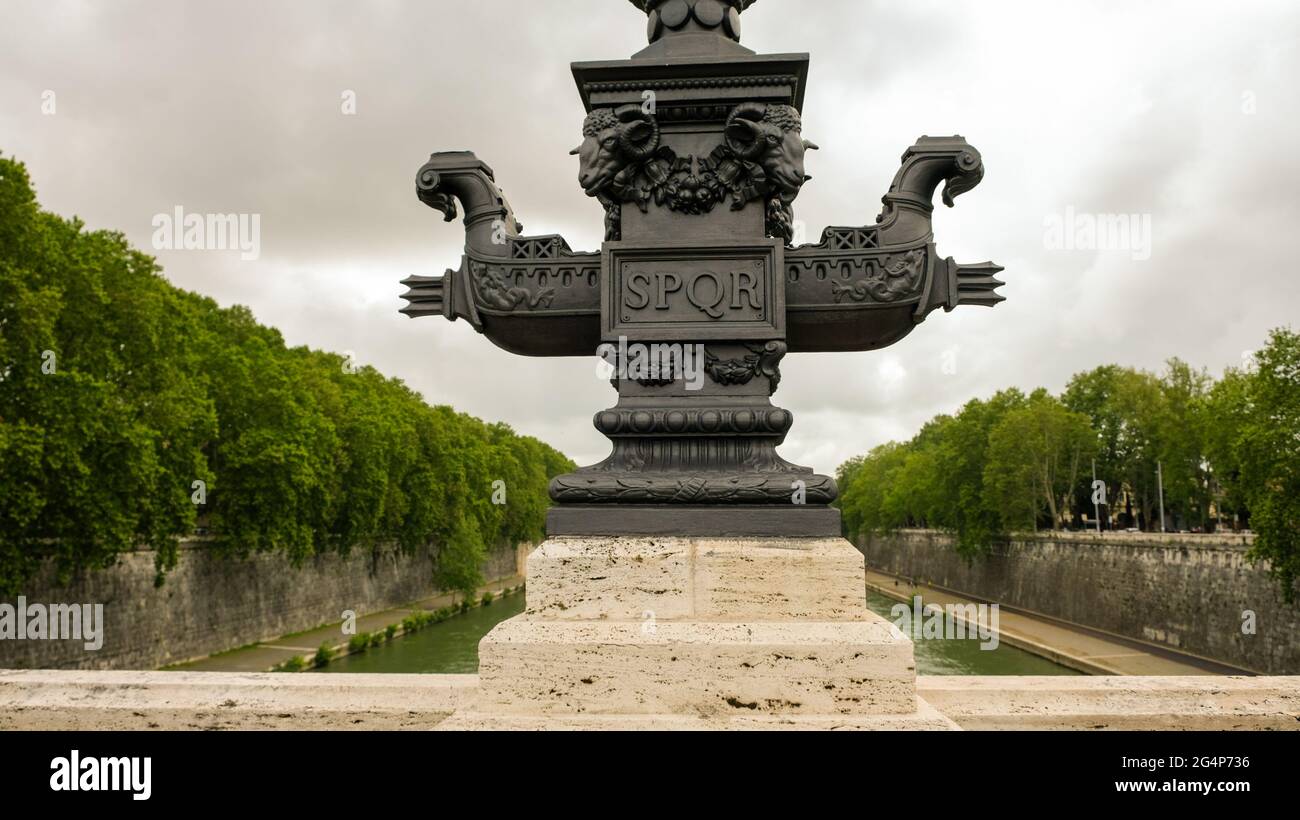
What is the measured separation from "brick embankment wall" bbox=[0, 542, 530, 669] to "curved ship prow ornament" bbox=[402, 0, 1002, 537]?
1890 cm

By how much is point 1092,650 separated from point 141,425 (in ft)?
95.1

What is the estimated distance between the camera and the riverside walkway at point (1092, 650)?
2555cm

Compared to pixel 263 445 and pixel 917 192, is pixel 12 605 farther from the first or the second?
pixel 917 192

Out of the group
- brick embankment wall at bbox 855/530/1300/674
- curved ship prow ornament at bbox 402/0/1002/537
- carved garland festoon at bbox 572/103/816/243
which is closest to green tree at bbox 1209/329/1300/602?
brick embankment wall at bbox 855/530/1300/674

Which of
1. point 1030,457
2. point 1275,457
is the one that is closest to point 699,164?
point 1275,457

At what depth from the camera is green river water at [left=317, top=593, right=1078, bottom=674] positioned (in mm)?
26484

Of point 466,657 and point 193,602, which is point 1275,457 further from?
point 193,602

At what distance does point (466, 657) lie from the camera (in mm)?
28516

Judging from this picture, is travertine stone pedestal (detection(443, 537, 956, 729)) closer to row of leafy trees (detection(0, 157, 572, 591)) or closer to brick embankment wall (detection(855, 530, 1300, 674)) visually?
row of leafy trees (detection(0, 157, 572, 591))

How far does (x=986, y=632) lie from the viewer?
35.2m

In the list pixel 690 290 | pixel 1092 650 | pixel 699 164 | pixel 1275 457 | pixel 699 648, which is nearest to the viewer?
pixel 699 648

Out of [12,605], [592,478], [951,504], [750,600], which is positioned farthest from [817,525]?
[951,504]
